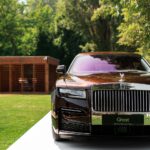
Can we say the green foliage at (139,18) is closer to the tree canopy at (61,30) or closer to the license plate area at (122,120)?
the license plate area at (122,120)

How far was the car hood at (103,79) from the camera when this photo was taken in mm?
8391

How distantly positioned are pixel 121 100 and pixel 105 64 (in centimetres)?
185

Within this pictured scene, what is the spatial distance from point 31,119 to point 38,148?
16.8 feet

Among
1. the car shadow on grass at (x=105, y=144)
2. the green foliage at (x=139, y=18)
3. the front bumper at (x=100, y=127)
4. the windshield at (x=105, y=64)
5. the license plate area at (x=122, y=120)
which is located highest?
the green foliage at (x=139, y=18)

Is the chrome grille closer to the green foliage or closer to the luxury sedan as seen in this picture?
the luxury sedan

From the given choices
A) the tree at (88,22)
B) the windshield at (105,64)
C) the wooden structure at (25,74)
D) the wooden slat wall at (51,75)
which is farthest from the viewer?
the tree at (88,22)

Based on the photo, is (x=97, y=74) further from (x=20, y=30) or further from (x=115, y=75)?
(x=20, y=30)

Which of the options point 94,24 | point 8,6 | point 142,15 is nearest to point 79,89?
point 142,15

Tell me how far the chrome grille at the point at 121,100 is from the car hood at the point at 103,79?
0.65 feet

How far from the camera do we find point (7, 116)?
47.2 feet

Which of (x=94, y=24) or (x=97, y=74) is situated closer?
(x=97, y=74)

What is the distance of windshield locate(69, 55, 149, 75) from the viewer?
977 cm

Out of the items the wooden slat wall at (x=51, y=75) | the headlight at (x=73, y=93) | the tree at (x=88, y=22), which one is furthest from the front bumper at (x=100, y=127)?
the tree at (x=88, y=22)

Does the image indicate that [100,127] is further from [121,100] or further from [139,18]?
[139,18]
